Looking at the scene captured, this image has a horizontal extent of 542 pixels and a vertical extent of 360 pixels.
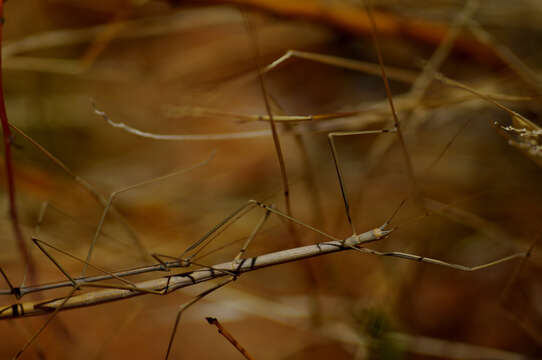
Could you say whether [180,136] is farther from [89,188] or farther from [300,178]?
[300,178]

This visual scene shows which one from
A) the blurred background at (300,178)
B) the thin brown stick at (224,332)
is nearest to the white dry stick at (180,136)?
the blurred background at (300,178)

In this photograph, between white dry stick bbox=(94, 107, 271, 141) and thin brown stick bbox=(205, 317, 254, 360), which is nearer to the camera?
thin brown stick bbox=(205, 317, 254, 360)

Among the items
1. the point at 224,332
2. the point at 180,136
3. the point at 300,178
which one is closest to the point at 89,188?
the point at 180,136

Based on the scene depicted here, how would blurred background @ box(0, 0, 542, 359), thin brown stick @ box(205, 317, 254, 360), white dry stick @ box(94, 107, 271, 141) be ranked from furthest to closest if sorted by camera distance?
1. blurred background @ box(0, 0, 542, 359)
2. white dry stick @ box(94, 107, 271, 141)
3. thin brown stick @ box(205, 317, 254, 360)

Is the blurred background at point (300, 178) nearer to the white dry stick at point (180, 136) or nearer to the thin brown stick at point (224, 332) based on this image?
the white dry stick at point (180, 136)

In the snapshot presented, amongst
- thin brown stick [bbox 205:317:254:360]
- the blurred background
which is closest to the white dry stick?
the blurred background

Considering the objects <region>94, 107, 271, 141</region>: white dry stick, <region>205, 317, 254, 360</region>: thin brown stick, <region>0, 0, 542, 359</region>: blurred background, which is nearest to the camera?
<region>205, 317, 254, 360</region>: thin brown stick

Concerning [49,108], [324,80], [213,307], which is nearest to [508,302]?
[213,307]

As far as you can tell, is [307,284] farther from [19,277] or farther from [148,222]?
[19,277]

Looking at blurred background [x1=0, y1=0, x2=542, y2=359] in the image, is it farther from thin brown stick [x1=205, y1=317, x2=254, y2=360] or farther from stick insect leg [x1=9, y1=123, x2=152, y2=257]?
thin brown stick [x1=205, y1=317, x2=254, y2=360]
